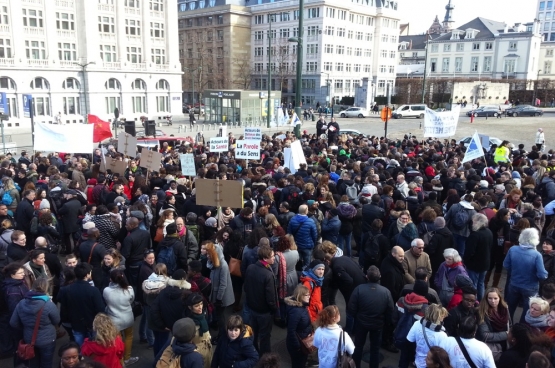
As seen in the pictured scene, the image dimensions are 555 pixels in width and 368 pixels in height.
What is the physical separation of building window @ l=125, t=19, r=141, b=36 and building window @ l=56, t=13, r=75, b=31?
582 cm

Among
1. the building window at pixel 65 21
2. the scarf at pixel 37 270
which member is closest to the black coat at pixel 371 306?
the scarf at pixel 37 270

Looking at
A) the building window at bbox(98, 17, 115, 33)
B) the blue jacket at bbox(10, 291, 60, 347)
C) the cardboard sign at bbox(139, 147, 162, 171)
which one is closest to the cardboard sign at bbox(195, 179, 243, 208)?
the blue jacket at bbox(10, 291, 60, 347)

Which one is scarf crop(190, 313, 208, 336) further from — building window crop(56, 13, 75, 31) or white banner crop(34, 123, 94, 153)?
building window crop(56, 13, 75, 31)

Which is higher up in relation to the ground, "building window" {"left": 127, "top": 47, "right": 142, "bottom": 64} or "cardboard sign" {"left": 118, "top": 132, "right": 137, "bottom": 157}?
"building window" {"left": 127, "top": 47, "right": 142, "bottom": 64}

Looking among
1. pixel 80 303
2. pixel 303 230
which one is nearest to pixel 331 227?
pixel 303 230

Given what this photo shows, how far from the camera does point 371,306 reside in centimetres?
553

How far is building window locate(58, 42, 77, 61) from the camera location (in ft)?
153

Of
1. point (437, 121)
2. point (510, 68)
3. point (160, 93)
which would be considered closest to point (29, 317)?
point (437, 121)

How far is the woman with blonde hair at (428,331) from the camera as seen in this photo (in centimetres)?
459

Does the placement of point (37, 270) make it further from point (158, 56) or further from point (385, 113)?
point (158, 56)

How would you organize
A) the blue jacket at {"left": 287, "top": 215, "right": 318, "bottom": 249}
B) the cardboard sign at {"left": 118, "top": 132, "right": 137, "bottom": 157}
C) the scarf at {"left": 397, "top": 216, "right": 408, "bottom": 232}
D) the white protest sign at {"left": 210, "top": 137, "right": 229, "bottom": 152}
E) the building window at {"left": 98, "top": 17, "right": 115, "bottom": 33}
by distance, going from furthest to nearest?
the building window at {"left": 98, "top": 17, "right": 115, "bottom": 33} < the cardboard sign at {"left": 118, "top": 132, "right": 137, "bottom": 157} < the white protest sign at {"left": 210, "top": 137, "right": 229, "bottom": 152} < the blue jacket at {"left": 287, "top": 215, "right": 318, "bottom": 249} < the scarf at {"left": 397, "top": 216, "right": 408, "bottom": 232}

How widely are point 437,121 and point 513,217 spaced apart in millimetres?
8254

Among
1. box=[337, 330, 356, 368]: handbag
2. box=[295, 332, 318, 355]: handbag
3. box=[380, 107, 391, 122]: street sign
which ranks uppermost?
box=[380, 107, 391, 122]: street sign

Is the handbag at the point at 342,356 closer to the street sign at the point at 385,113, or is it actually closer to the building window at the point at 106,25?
the street sign at the point at 385,113
